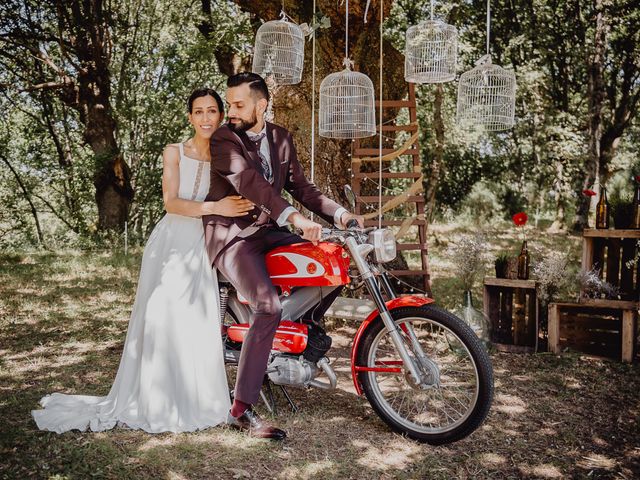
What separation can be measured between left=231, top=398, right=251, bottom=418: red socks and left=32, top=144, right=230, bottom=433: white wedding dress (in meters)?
0.15

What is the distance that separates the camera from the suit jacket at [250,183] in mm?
3061

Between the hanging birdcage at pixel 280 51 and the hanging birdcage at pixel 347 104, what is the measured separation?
1.03 ft

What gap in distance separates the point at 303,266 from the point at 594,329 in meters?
2.92

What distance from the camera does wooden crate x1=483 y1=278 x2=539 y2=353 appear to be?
4965mm

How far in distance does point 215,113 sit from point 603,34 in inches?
455

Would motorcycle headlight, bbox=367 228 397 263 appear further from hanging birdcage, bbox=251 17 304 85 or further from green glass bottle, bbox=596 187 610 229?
green glass bottle, bbox=596 187 610 229

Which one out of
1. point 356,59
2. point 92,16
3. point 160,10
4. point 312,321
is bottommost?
point 312,321

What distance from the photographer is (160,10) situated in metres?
16.6

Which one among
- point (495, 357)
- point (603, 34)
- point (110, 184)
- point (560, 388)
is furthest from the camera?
point (110, 184)

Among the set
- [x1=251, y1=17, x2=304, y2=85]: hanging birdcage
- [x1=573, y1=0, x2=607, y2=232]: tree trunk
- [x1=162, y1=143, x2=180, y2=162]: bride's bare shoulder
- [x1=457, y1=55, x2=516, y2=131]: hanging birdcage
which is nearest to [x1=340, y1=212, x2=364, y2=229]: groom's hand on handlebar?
[x1=162, y1=143, x2=180, y2=162]: bride's bare shoulder

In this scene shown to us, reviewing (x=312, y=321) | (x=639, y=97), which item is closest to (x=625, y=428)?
(x=312, y=321)

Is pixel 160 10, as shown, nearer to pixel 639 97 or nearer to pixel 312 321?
pixel 639 97

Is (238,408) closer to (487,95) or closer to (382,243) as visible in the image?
(382,243)

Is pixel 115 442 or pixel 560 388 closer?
pixel 115 442
